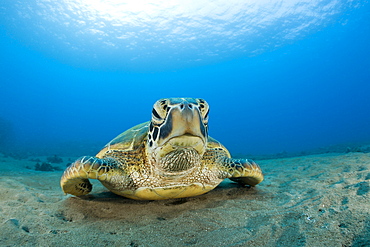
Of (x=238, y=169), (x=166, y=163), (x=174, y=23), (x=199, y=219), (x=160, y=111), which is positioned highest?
(x=174, y=23)

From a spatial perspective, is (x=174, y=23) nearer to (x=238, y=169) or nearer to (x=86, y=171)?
(x=238, y=169)

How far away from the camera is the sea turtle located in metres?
1.83

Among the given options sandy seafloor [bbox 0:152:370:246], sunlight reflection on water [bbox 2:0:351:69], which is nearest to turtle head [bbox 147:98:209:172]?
sandy seafloor [bbox 0:152:370:246]

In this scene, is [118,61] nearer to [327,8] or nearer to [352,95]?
[327,8]

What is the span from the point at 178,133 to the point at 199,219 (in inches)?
38.3

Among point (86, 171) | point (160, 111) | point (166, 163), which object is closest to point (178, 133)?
point (160, 111)

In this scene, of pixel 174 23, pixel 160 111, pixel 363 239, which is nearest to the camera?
pixel 363 239

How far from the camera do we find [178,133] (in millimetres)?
1777

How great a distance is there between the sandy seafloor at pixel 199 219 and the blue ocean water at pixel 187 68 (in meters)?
17.0

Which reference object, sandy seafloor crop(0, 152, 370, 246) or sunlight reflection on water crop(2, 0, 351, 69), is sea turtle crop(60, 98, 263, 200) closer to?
sandy seafloor crop(0, 152, 370, 246)

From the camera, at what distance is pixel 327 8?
37312mm

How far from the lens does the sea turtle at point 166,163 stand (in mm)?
1834

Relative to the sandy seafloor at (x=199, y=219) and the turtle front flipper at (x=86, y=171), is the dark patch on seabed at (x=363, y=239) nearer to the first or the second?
the sandy seafloor at (x=199, y=219)

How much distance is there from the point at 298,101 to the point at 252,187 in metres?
138
